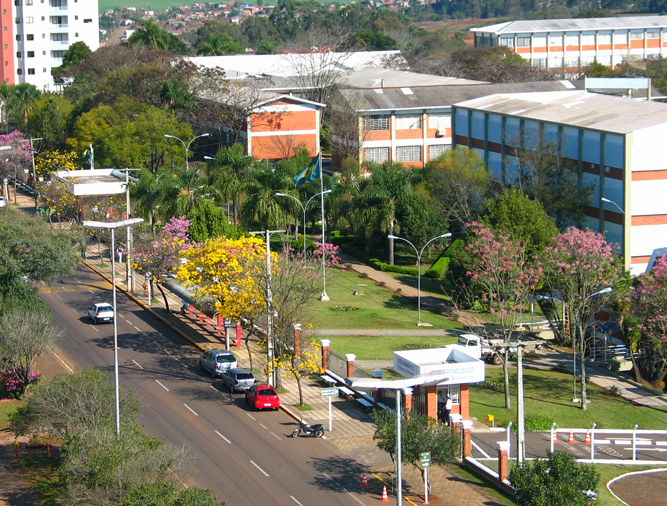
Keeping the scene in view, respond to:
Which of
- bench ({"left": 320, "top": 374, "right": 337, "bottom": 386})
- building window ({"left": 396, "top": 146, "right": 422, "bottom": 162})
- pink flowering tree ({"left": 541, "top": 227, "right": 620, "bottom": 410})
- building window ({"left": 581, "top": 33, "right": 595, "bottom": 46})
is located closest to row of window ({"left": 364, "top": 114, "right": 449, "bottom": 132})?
building window ({"left": 396, "top": 146, "right": 422, "bottom": 162})

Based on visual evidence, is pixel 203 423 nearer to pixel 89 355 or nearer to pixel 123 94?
pixel 89 355

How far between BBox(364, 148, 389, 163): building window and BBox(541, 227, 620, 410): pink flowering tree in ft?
155

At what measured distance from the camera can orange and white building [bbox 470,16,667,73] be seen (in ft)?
529

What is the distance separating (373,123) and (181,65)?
65.7 ft

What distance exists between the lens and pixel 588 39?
162m

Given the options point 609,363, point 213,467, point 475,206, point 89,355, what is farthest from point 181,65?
point 213,467

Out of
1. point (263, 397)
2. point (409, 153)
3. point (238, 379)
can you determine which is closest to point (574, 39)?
point (409, 153)

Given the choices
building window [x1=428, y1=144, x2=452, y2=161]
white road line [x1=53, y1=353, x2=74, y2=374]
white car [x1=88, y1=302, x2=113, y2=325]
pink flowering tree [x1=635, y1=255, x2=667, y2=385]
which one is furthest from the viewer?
building window [x1=428, y1=144, x2=452, y2=161]

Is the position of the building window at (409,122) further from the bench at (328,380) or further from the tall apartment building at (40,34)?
the tall apartment building at (40,34)

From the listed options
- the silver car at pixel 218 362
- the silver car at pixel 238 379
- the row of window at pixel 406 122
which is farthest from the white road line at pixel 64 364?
the row of window at pixel 406 122

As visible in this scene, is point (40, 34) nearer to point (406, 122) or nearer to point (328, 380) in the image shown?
point (406, 122)

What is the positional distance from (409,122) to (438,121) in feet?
10.4

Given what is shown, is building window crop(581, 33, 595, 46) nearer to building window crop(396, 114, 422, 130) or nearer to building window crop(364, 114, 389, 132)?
building window crop(396, 114, 422, 130)

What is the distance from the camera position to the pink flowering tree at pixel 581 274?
46625mm
